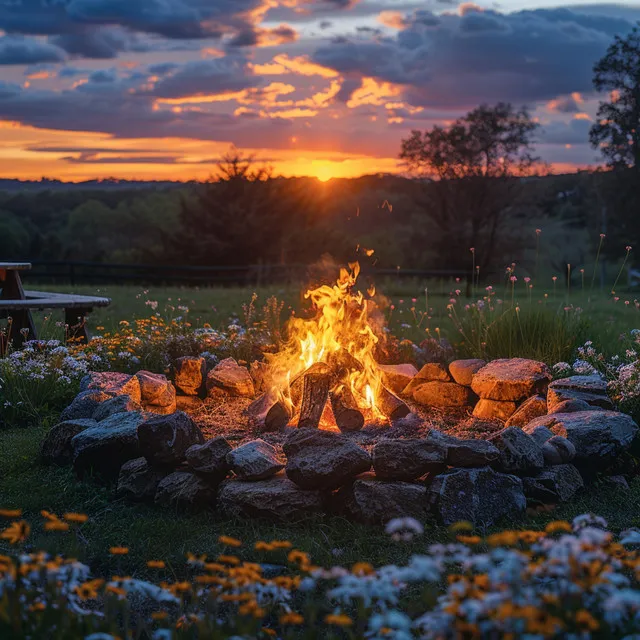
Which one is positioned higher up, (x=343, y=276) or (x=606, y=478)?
(x=343, y=276)

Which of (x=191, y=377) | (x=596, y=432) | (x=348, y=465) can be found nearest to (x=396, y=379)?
(x=191, y=377)

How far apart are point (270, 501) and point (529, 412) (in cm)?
306

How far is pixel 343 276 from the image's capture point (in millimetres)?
7766

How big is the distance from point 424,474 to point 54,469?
293 cm

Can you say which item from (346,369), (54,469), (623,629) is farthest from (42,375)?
(623,629)

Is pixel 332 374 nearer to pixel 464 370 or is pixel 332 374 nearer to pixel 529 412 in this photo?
pixel 464 370

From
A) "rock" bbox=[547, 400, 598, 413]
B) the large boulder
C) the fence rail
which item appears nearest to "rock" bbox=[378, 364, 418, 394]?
"rock" bbox=[547, 400, 598, 413]

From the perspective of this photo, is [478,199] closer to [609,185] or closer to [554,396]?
[609,185]

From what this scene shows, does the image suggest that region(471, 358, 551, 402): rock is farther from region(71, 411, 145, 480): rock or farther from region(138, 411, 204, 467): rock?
region(71, 411, 145, 480): rock

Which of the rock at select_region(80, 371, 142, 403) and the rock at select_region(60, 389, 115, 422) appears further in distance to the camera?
the rock at select_region(80, 371, 142, 403)

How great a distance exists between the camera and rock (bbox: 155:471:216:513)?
5.38 meters

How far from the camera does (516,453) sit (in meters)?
5.50

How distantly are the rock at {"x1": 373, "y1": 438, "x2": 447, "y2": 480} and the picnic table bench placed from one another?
5.09m

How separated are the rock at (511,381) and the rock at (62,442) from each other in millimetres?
3655
